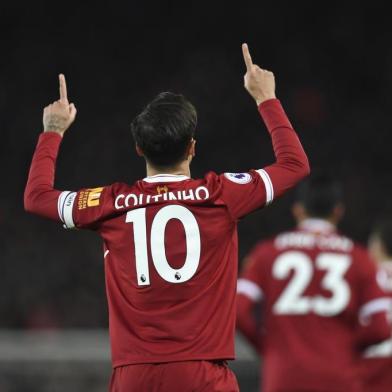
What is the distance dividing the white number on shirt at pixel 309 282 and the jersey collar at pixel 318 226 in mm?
167

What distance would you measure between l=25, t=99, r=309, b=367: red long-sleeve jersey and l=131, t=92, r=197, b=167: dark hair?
85mm

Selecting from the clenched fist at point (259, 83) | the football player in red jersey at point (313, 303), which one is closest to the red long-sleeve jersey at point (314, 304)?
the football player in red jersey at point (313, 303)

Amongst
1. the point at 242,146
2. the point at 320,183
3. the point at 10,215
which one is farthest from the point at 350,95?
the point at 320,183

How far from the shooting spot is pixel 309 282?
5.23 m

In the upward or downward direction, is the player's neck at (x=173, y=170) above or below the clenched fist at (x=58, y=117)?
below

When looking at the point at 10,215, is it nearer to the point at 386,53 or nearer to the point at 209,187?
the point at 386,53

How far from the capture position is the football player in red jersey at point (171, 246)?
305 centimetres

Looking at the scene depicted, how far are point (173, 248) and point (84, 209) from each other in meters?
0.31

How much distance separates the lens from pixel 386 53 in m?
16.5

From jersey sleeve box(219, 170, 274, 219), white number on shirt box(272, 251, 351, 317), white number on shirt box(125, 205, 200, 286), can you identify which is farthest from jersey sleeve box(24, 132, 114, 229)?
white number on shirt box(272, 251, 351, 317)

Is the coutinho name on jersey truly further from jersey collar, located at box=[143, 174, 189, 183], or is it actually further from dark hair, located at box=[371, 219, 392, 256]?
dark hair, located at box=[371, 219, 392, 256]

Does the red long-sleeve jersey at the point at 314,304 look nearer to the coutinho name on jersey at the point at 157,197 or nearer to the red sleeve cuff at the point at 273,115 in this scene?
the red sleeve cuff at the point at 273,115

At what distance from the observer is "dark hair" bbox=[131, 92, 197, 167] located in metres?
3.06

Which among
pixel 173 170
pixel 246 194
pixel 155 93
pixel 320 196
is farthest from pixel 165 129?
pixel 155 93
